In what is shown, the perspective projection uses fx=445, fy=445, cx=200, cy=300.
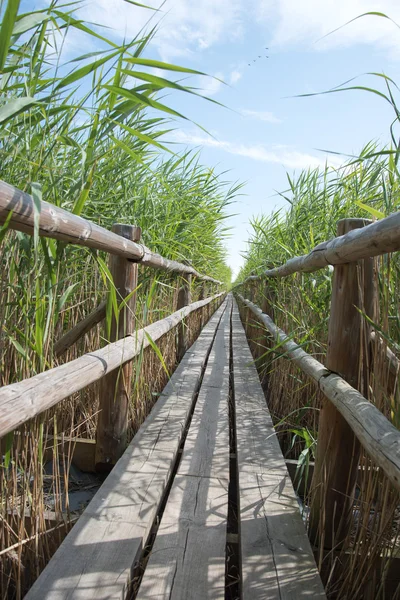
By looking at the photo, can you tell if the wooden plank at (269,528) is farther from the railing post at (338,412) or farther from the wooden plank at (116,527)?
the wooden plank at (116,527)

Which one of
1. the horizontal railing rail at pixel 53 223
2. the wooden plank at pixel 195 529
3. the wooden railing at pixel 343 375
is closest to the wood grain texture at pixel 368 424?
the wooden railing at pixel 343 375

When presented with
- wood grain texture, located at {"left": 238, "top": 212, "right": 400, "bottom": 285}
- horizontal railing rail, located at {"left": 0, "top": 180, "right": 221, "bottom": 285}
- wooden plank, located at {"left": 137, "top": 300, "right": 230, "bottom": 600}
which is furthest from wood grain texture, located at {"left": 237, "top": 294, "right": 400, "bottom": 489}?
horizontal railing rail, located at {"left": 0, "top": 180, "right": 221, "bottom": 285}

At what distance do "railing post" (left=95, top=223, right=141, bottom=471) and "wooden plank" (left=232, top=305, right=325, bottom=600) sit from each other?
532 millimetres

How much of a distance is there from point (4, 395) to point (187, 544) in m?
0.72

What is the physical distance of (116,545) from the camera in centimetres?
A: 119

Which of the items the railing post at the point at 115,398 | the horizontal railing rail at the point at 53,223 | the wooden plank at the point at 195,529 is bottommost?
the wooden plank at the point at 195,529

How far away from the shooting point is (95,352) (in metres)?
1.55

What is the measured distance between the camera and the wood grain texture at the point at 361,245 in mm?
923

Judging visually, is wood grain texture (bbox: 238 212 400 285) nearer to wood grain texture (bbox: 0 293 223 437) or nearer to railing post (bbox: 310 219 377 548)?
railing post (bbox: 310 219 377 548)

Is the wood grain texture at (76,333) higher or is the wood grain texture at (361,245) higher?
the wood grain texture at (361,245)

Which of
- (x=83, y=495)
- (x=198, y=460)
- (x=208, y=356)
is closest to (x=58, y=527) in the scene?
(x=83, y=495)

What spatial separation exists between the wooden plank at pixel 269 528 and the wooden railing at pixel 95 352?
576mm

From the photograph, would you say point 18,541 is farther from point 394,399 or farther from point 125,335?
point 394,399

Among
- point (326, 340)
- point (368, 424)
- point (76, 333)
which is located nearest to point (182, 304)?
point (326, 340)
